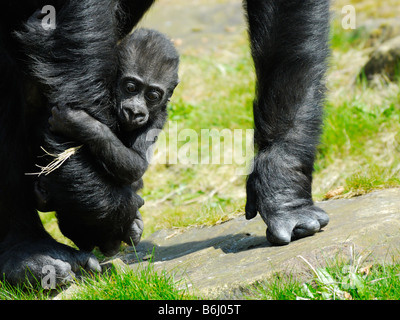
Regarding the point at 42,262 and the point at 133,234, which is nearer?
the point at 42,262

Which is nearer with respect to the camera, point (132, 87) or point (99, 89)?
point (99, 89)

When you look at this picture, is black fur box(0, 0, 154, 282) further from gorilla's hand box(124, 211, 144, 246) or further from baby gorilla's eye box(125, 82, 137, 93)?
baby gorilla's eye box(125, 82, 137, 93)

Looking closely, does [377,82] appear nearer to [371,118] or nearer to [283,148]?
[371,118]

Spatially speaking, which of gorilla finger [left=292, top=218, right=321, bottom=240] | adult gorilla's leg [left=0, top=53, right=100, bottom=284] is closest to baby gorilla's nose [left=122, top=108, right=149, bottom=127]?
adult gorilla's leg [left=0, top=53, right=100, bottom=284]

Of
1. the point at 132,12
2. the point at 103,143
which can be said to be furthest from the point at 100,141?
the point at 132,12

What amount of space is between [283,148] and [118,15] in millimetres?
1122

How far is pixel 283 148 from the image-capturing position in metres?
2.93

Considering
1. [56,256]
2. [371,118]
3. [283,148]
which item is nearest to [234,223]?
[283,148]

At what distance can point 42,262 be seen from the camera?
2.82 metres

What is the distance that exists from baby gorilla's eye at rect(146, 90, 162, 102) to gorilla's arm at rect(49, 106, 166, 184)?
1.08ft

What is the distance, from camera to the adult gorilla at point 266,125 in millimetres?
2877

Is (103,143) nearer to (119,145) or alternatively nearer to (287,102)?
(119,145)

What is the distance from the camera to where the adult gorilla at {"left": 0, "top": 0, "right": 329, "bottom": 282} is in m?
2.88

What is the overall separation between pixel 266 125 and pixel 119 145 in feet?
2.37
